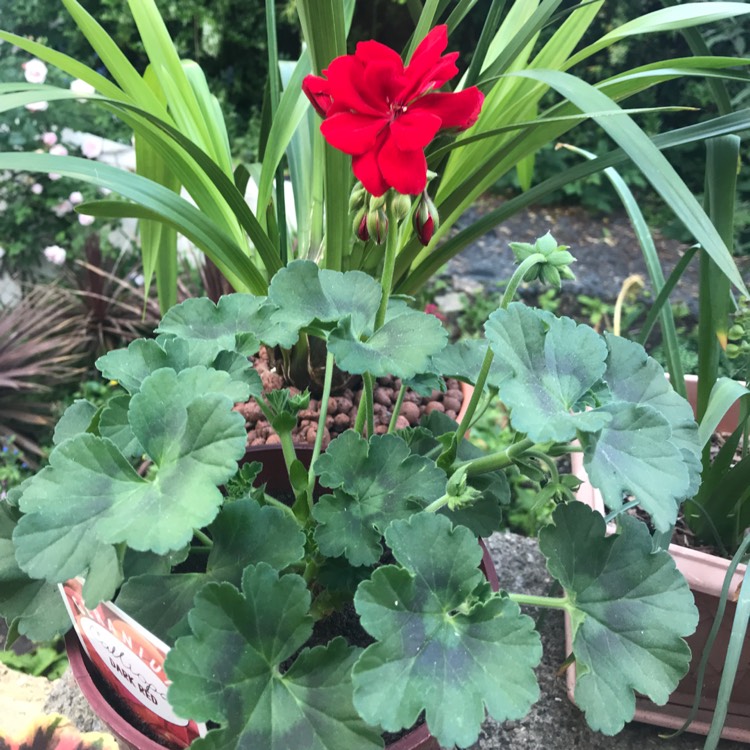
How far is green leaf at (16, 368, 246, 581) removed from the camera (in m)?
0.41

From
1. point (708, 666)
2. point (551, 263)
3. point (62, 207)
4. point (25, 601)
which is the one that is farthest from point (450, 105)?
point (62, 207)

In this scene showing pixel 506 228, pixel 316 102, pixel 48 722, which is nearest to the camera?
pixel 316 102

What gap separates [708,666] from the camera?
75 cm

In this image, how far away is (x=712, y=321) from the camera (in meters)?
0.77

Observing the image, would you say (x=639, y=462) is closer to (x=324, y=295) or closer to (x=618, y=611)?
(x=618, y=611)

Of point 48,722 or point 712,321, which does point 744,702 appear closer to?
point 712,321

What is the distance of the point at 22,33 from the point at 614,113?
2607 millimetres

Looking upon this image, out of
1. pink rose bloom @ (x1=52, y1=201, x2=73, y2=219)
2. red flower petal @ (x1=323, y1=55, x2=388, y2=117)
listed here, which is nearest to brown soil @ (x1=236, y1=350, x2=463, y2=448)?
red flower petal @ (x1=323, y1=55, x2=388, y2=117)

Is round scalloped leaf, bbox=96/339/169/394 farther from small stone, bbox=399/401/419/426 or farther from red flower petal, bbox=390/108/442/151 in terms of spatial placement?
small stone, bbox=399/401/419/426

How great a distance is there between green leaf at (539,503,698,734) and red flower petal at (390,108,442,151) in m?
0.28

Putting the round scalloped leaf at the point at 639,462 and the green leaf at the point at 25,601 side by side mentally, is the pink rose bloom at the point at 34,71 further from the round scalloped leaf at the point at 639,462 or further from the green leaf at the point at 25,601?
the round scalloped leaf at the point at 639,462

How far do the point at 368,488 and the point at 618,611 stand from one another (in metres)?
0.20

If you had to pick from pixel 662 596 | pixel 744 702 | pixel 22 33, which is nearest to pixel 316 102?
pixel 662 596

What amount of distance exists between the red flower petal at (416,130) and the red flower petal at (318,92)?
0.07m
